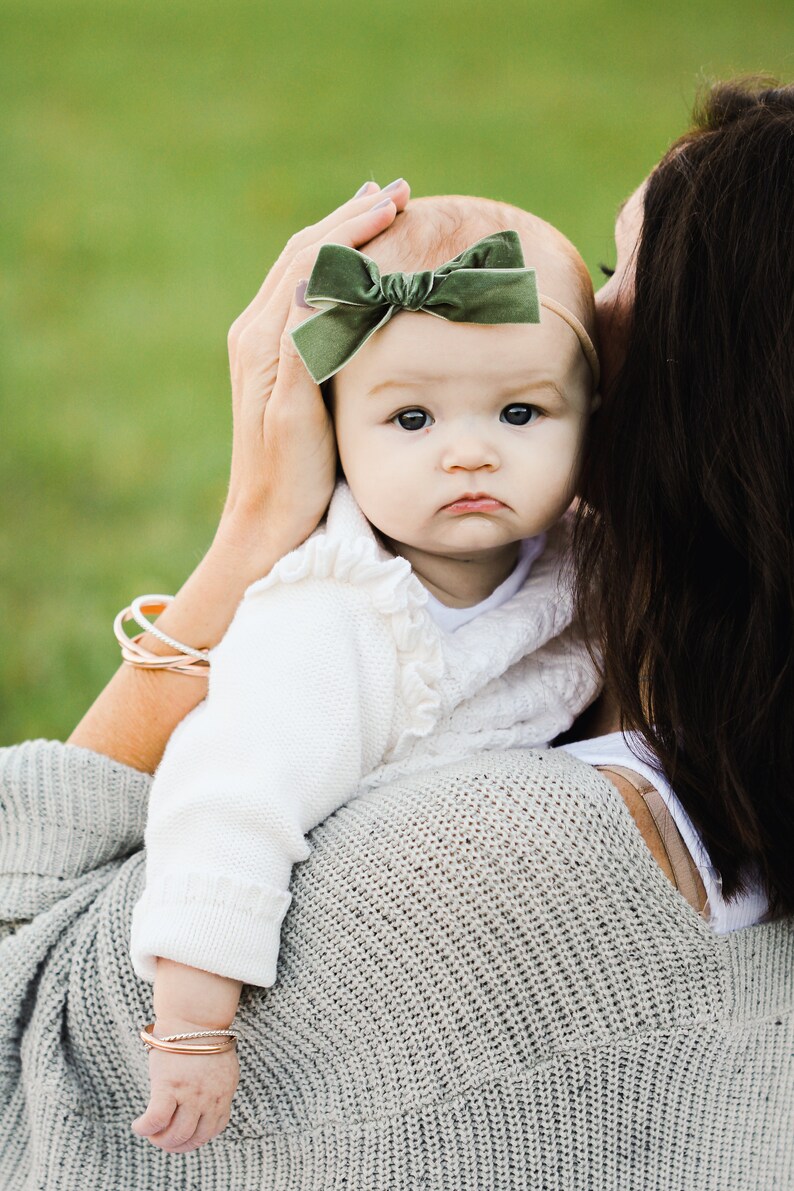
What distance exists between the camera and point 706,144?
130cm

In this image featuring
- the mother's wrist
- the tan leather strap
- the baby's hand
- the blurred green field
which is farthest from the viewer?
the blurred green field

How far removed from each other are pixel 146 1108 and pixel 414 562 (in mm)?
637

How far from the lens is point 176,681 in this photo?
1521mm

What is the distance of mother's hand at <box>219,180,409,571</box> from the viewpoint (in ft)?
4.54

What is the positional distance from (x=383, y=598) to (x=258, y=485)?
262 mm

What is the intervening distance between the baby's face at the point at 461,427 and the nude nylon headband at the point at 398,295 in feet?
0.07

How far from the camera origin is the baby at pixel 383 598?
3.81ft

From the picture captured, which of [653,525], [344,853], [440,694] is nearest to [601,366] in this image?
[653,525]

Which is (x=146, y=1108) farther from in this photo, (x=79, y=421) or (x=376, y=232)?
(x=79, y=421)

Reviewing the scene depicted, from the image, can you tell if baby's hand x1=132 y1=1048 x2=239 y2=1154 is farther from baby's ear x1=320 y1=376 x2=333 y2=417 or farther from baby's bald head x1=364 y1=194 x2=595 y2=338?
baby's bald head x1=364 y1=194 x2=595 y2=338

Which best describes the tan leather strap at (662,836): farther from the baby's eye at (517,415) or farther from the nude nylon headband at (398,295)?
the nude nylon headband at (398,295)

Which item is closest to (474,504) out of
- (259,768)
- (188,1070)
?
(259,768)

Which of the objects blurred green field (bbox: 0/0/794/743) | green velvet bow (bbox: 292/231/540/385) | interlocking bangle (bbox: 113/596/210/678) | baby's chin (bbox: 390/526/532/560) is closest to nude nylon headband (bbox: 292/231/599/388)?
green velvet bow (bbox: 292/231/540/385)

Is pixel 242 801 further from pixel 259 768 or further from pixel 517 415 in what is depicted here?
pixel 517 415
